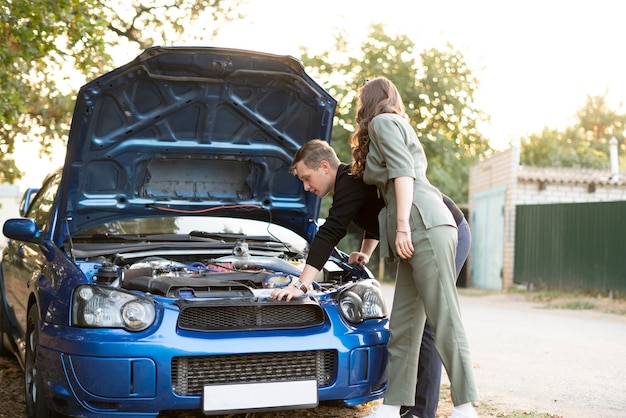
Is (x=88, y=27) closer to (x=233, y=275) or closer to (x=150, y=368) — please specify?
(x=233, y=275)

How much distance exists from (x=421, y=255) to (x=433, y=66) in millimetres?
19946

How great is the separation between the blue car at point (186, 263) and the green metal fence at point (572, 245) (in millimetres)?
10673

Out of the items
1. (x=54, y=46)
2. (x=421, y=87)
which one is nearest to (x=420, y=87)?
(x=421, y=87)

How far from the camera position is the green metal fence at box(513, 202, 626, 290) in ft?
47.9

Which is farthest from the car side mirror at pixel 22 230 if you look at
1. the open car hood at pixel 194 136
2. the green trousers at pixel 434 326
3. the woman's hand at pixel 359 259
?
the green trousers at pixel 434 326

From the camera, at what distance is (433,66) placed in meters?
23.1

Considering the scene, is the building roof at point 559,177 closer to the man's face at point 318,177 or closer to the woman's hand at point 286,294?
the man's face at point 318,177

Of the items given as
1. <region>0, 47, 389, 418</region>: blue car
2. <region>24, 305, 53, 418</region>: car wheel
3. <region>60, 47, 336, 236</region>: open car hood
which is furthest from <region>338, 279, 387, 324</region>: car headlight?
<region>24, 305, 53, 418</region>: car wheel

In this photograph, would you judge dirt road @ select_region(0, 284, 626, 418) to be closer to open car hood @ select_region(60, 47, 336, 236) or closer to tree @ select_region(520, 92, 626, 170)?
open car hood @ select_region(60, 47, 336, 236)

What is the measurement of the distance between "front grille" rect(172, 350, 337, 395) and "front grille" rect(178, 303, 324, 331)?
0.51 feet

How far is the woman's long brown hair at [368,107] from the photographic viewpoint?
410 centimetres

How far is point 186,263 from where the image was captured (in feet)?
16.1

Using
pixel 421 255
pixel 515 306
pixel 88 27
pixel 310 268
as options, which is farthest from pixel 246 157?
pixel 515 306

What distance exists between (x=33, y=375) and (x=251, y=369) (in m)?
1.37
